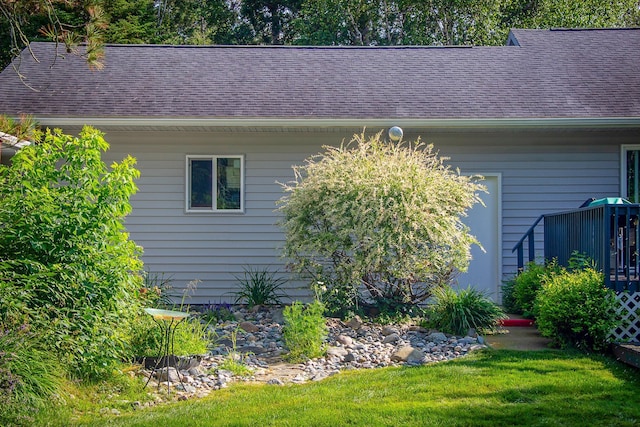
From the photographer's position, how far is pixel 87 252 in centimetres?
615

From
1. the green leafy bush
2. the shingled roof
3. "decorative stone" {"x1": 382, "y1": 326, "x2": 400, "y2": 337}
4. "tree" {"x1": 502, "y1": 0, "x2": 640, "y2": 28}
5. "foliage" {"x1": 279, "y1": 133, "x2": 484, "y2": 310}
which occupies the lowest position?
"decorative stone" {"x1": 382, "y1": 326, "x2": 400, "y2": 337}

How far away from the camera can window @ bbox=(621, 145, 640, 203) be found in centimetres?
1072

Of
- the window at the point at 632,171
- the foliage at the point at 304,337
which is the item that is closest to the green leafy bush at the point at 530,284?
the window at the point at 632,171

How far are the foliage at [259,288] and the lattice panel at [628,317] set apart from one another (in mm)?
4938

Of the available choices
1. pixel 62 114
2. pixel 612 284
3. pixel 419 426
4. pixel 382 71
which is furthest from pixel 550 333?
pixel 62 114

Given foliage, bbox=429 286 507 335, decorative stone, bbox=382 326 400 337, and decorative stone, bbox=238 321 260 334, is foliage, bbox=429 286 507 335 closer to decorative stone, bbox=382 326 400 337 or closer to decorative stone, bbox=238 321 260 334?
decorative stone, bbox=382 326 400 337

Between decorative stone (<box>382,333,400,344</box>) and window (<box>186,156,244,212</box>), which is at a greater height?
window (<box>186,156,244,212</box>)

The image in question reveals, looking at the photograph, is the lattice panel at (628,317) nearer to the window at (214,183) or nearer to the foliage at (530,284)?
the foliage at (530,284)

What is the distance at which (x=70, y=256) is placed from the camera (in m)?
6.08

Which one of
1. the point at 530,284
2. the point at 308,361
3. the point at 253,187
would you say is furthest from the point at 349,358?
the point at 253,187

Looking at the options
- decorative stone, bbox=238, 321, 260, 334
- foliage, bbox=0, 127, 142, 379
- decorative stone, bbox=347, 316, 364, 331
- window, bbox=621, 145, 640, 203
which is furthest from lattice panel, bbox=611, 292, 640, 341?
foliage, bbox=0, 127, 142, 379

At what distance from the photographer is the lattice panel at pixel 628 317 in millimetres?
7215

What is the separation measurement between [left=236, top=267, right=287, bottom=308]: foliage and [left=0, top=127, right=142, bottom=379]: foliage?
12.5 feet

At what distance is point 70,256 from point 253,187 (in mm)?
5003
